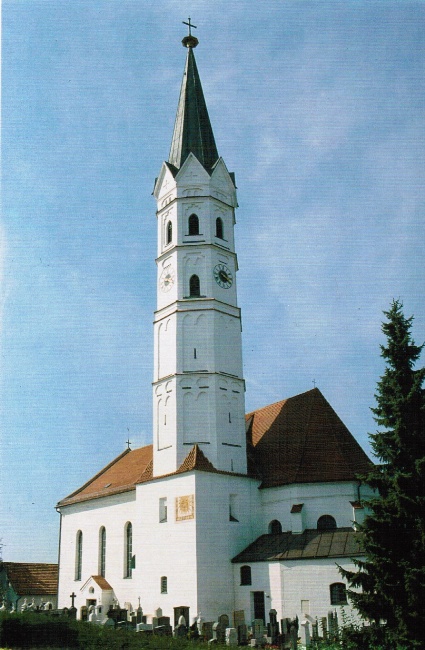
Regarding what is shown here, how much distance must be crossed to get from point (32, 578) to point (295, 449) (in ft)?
89.4

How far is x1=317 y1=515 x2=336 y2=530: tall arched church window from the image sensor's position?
3538cm

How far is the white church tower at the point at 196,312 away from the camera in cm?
3769

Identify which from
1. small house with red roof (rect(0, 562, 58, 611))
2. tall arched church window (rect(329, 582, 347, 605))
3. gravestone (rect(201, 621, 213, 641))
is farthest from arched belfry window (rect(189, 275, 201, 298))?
small house with red roof (rect(0, 562, 58, 611))

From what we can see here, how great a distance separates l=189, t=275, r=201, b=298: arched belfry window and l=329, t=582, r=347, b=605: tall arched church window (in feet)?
56.0

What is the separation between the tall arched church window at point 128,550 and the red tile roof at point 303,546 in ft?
27.4


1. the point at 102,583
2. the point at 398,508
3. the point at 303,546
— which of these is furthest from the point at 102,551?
the point at 398,508

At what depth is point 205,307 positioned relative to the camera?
39.3 metres

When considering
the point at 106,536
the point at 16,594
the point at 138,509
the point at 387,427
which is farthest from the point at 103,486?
the point at 387,427

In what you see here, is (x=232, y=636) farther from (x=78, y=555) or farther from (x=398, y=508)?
(x=78, y=555)

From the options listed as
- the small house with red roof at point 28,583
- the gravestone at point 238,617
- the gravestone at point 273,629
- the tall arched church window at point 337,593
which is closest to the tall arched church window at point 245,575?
the gravestone at point 238,617

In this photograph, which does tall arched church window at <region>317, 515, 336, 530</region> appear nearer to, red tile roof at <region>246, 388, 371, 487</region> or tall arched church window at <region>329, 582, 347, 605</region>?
red tile roof at <region>246, 388, 371, 487</region>

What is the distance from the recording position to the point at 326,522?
117 ft

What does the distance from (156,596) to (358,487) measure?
1164cm

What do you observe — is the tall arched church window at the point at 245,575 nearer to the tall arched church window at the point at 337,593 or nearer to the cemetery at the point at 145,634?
the cemetery at the point at 145,634
